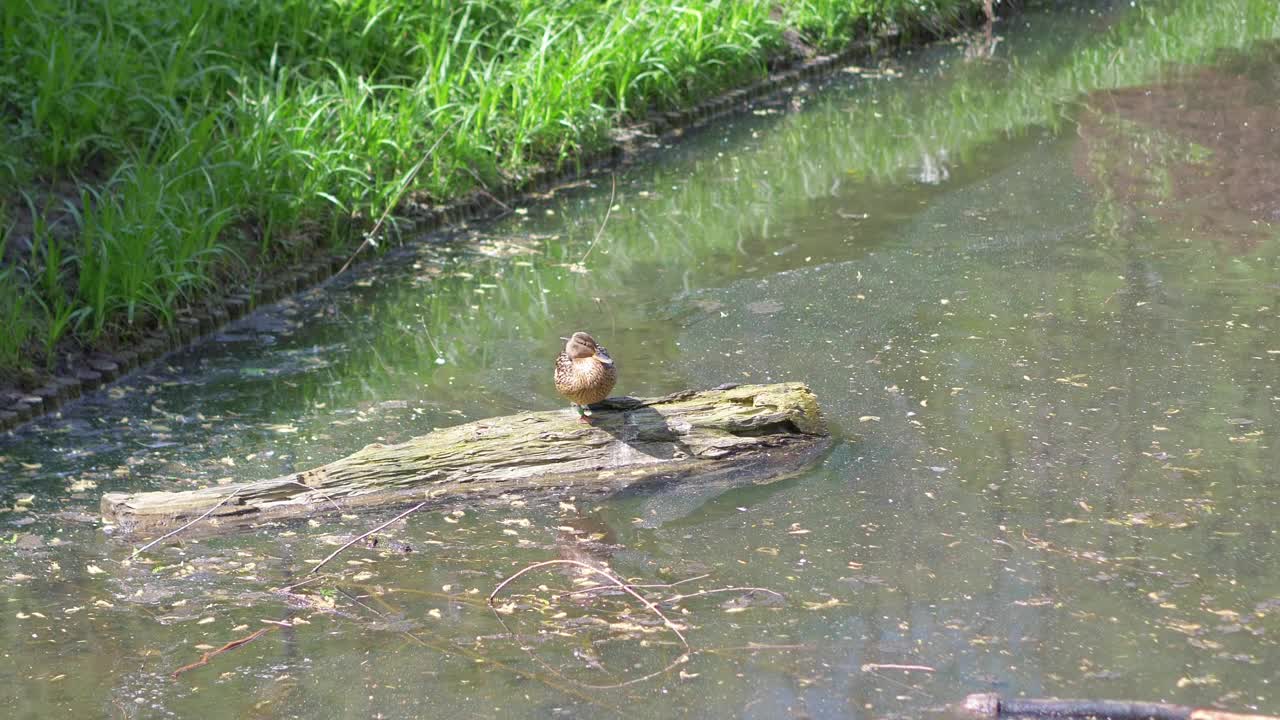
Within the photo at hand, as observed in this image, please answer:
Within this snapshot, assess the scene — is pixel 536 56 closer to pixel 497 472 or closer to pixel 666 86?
pixel 666 86

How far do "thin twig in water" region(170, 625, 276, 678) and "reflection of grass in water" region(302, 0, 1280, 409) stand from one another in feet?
6.22

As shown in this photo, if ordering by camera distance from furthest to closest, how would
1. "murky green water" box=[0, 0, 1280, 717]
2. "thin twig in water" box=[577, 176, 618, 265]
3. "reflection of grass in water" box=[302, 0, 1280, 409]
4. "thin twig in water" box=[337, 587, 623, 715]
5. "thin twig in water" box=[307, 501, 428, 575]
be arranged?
"thin twig in water" box=[577, 176, 618, 265] < "reflection of grass in water" box=[302, 0, 1280, 409] < "thin twig in water" box=[307, 501, 428, 575] < "murky green water" box=[0, 0, 1280, 717] < "thin twig in water" box=[337, 587, 623, 715]

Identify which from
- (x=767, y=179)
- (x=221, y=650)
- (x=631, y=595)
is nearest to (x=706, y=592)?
(x=631, y=595)

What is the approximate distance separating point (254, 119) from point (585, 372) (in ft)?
11.7

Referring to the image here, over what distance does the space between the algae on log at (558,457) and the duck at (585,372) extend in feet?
0.43

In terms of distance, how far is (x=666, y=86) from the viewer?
9.62m

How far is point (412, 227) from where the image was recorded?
7699 mm

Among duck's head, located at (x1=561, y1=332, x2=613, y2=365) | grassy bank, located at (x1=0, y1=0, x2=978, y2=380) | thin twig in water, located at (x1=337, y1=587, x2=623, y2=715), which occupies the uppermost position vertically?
grassy bank, located at (x1=0, y1=0, x2=978, y2=380)

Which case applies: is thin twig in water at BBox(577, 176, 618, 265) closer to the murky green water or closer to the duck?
the murky green water

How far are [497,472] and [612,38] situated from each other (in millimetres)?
5337

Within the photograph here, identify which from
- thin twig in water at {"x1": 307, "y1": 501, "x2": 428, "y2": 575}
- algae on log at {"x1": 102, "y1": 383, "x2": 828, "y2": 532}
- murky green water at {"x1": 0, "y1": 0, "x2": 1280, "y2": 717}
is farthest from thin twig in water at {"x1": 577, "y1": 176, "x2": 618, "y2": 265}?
thin twig in water at {"x1": 307, "y1": 501, "x2": 428, "y2": 575}

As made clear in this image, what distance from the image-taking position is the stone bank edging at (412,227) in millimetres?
5684

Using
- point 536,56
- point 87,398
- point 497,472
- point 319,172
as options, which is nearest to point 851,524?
point 497,472

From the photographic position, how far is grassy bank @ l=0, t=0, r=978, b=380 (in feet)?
20.5
